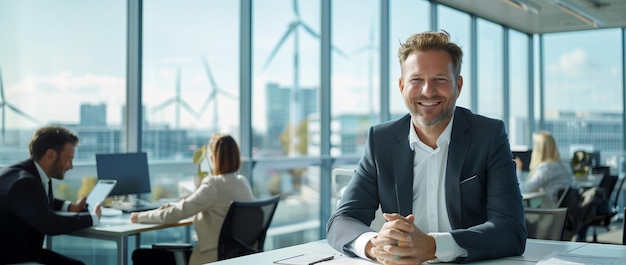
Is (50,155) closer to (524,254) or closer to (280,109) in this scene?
(524,254)

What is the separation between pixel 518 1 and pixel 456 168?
7.23m

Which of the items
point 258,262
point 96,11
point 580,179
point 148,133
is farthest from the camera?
point 580,179

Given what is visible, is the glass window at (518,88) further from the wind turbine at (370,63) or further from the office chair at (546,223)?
the office chair at (546,223)

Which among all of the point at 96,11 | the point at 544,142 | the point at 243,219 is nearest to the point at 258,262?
the point at 243,219

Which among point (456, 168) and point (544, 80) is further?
point (544, 80)

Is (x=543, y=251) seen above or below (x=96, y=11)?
below

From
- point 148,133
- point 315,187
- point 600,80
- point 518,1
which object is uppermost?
point 518,1

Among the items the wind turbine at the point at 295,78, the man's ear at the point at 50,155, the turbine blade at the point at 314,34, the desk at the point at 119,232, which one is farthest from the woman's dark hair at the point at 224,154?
the turbine blade at the point at 314,34

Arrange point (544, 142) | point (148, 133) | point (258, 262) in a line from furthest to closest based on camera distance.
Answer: point (544, 142), point (148, 133), point (258, 262)

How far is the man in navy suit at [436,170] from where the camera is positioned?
2236mm

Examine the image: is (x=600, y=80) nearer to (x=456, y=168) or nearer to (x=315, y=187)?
(x=315, y=187)

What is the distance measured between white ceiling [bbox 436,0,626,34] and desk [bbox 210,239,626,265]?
714 centimetres

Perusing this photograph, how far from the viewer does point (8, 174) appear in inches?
154

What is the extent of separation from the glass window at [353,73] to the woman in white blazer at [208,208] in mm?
3708
